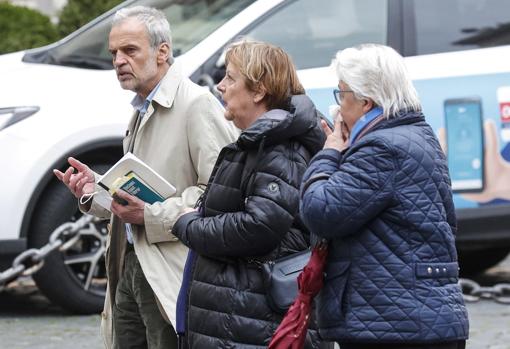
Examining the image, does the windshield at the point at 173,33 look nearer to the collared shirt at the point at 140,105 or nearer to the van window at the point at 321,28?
the van window at the point at 321,28

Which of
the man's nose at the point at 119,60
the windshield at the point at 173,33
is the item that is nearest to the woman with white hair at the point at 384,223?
the man's nose at the point at 119,60

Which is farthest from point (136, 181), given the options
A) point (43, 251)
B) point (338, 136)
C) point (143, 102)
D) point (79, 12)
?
point (79, 12)

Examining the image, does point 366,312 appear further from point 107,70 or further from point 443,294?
point 107,70

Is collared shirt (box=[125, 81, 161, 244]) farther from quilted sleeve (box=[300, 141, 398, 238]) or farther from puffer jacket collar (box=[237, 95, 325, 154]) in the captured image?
quilted sleeve (box=[300, 141, 398, 238])

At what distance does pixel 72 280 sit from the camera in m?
7.86

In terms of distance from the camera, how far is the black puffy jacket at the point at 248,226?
435 cm

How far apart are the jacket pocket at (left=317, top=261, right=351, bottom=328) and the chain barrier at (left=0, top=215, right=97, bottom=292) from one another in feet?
A: 12.1

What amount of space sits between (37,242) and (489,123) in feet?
9.03

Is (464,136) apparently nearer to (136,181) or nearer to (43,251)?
(43,251)

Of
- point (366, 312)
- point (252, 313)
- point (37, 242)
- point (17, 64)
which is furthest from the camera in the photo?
point (17, 64)

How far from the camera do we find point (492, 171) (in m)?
8.02

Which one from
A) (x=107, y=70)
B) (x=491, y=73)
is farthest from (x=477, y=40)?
(x=107, y=70)

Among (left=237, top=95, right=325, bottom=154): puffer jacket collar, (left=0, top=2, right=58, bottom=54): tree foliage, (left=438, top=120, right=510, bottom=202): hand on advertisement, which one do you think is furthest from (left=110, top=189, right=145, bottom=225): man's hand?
(left=0, top=2, right=58, bottom=54): tree foliage

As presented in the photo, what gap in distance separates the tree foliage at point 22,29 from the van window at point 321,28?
646cm
